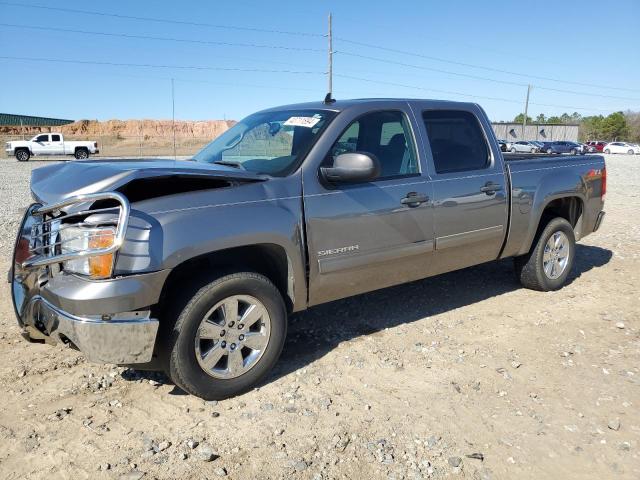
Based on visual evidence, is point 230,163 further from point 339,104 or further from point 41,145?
point 41,145

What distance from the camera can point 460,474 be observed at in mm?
2656

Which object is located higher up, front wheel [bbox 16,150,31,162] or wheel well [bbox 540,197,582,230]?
wheel well [bbox 540,197,582,230]

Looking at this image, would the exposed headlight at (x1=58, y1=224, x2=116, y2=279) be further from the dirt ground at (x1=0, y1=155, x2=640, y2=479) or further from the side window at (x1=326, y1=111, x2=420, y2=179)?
the side window at (x1=326, y1=111, x2=420, y2=179)

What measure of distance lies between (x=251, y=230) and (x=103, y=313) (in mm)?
979

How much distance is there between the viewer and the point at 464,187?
Result: 4523 mm

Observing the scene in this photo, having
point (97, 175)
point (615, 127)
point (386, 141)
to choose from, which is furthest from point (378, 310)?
point (615, 127)

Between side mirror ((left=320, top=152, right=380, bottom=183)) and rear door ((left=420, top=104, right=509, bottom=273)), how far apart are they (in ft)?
3.14

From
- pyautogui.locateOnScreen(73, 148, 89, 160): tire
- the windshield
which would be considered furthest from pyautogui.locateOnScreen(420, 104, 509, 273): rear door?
pyautogui.locateOnScreen(73, 148, 89, 160): tire

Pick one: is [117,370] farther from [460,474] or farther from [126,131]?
[126,131]

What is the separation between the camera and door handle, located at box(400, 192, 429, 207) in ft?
13.4

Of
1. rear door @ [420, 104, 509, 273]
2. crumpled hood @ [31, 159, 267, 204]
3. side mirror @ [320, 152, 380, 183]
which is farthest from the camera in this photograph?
rear door @ [420, 104, 509, 273]

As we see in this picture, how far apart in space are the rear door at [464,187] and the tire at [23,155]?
111 feet

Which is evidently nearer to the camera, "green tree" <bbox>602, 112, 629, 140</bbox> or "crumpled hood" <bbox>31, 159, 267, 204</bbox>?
"crumpled hood" <bbox>31, 159, 267, 204</bbox>

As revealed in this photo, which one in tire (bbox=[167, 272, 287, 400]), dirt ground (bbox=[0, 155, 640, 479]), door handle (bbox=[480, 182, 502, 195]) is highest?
door handle (bbox=[480, 182, 502, 195])
